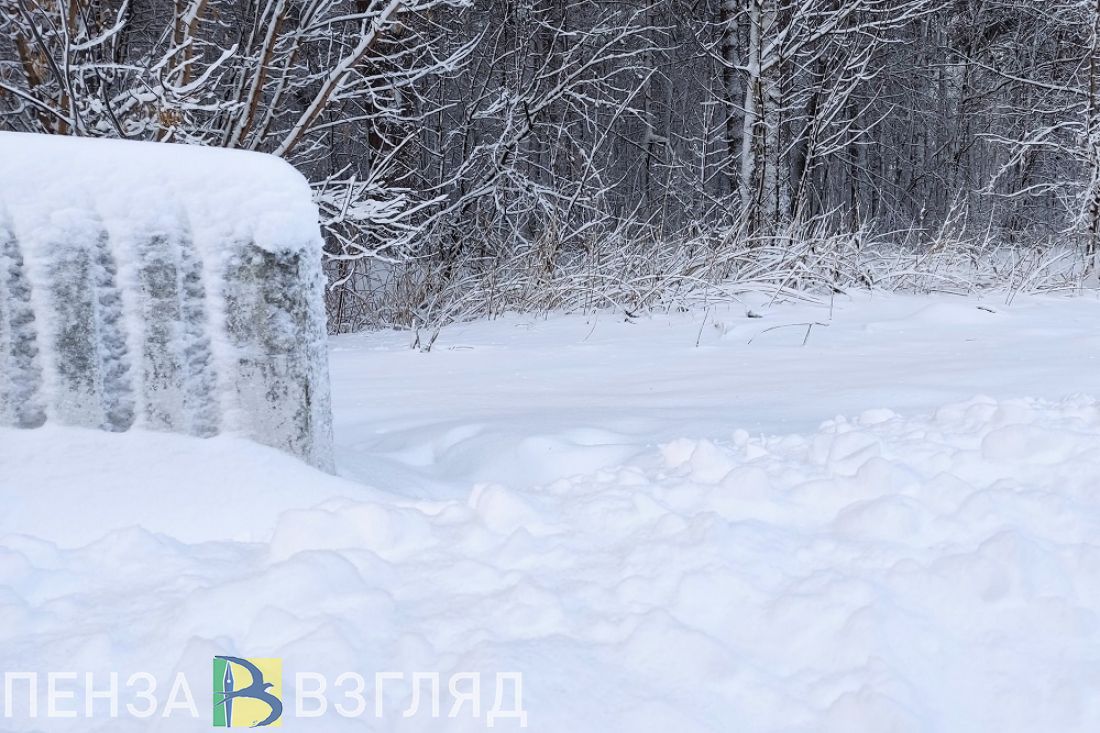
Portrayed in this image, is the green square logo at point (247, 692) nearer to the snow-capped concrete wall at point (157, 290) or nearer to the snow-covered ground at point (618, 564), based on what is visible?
the snow-covered ground at point (618, 564)

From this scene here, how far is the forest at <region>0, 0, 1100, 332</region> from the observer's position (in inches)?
175

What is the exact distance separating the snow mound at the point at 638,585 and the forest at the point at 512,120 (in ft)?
9.31

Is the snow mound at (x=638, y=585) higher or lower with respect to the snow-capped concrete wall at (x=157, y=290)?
lower

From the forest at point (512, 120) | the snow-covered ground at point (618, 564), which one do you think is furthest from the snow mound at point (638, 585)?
the forest at point (512, 120)

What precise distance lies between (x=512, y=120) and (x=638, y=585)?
685 centimetres

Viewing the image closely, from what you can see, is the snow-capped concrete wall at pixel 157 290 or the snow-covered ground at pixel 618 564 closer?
the snow-covered ground at pixel 618 564

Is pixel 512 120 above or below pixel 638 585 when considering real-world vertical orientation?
above

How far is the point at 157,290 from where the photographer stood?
189 cm

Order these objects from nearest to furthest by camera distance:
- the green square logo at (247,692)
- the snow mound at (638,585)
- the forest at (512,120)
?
the green square logo at (247,692)
the snow mound at (638,585)
the forest at (512,120)

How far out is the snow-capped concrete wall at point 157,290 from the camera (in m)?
1.83

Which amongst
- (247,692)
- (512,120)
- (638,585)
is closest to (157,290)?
(247,692)

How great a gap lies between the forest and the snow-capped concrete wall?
7.16 feet

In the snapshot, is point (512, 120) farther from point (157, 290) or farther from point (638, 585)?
point (638, 585)

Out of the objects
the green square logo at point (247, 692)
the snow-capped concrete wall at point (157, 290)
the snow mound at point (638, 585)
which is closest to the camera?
the green square logo at point (247, 692)
